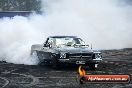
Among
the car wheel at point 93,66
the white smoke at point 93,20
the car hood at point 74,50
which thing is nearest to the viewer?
the car hood at point 74,50

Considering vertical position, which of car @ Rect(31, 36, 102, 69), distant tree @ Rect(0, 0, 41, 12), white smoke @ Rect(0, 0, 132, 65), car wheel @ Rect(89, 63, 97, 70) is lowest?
car wheel @ Rect(89, 63, 97, 70)

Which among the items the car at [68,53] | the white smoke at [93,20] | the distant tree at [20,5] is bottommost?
the car at [68,53]

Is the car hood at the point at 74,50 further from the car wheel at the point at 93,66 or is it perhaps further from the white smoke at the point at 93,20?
the white smoke at the point at 93,20

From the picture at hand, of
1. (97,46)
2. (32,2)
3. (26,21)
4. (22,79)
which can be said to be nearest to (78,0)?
(97,46)

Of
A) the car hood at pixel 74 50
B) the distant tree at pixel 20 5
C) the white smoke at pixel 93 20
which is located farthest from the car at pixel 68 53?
the distant tree at pixel 20 5

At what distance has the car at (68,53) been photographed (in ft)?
52.8

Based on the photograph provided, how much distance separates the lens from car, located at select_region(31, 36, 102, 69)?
52.8 ft

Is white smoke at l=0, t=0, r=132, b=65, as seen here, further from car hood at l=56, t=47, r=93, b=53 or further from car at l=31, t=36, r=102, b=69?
car hood at l=56, t=47, r=93, b=53

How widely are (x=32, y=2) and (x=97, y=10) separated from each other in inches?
1393

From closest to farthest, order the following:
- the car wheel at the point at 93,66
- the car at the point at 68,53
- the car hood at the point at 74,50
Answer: the car at the point at 68,53, the car hood at the point at 74,50, the car wheel at the point at 93,66

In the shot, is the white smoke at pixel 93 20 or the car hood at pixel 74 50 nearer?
the car hood at pixel 74 50

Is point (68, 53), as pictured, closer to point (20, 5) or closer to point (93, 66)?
point (93, 66)

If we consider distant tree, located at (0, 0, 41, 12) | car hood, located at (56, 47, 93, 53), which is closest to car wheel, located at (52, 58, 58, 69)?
car hood, located at (56, 47, 93, 53)

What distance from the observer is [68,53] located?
52.7 ft
